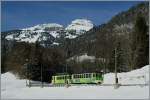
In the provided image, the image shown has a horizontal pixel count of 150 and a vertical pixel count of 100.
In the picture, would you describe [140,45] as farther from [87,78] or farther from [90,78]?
[90,78]

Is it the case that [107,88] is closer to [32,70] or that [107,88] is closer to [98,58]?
[32,70]

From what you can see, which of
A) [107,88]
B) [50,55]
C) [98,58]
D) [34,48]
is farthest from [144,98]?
Answer: [98,58]

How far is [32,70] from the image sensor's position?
256ft

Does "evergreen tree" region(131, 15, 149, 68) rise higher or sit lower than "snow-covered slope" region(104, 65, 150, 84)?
higher

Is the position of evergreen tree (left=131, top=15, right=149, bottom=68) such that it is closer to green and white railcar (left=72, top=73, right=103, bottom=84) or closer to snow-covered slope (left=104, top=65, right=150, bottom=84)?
snow-covered slope (left=104, top=65, right=150, bottom=84)

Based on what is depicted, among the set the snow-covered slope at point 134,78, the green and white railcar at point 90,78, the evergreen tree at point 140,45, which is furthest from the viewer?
the evergreen tree at point 140,45

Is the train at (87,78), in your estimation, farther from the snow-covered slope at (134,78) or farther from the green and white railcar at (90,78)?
the snow-covered slope at (134,78)

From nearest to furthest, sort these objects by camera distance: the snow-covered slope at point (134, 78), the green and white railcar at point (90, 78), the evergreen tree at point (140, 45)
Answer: the snow-covered slope at point (134, 78) < the green and white railcar at point (90, 78) < the evergreen tree at point (140, 45)

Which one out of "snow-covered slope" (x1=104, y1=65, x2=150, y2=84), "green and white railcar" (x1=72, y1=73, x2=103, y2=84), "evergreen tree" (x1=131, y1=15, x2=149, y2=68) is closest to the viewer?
"snow-covered slope" (x1=104, y1=65, x2=150, y2=84)

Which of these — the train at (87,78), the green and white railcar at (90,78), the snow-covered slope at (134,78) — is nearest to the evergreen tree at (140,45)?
the snow-covered slope at (134,78)

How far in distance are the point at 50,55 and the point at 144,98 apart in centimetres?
7206

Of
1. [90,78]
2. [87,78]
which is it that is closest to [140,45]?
[87,78]

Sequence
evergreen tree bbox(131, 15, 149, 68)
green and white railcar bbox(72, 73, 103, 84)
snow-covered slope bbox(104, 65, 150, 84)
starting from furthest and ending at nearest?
evergreen tree bbox(131, 15, 149, 68)
green and white railcar bbox(72, 73, 103, 84)
snow-covered slope bbox(104, 65, 150, 84)

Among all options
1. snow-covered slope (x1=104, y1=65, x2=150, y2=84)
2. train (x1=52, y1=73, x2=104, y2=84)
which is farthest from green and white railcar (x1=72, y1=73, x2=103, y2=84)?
snow-covered slope (x1=104, y1=65, x2=150, y2=84)
